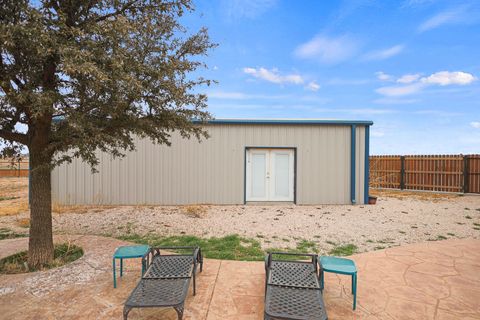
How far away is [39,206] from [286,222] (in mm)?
5592

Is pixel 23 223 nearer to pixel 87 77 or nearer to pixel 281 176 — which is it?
pixel 87 77

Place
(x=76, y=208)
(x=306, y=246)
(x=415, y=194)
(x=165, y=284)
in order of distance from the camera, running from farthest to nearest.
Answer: (x=415, y=194) < (x=76, y=208) < (x=306, y=246) < (x=165, y=284)

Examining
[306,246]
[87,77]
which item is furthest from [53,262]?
[306,246]

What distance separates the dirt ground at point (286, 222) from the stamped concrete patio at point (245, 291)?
48.8 inches

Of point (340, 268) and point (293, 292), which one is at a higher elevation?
point (340, 268)

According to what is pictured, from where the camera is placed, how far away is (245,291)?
132 inches

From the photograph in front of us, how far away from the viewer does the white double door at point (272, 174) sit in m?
10.4

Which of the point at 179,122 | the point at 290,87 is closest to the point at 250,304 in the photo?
the point at 179,122

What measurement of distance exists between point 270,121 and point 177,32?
584cm

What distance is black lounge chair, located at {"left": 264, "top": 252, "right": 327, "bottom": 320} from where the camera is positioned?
248 cm

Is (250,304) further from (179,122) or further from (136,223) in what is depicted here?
(136,223)

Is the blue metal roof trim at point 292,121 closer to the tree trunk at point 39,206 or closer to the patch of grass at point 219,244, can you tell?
the patch of grass at point 219,244

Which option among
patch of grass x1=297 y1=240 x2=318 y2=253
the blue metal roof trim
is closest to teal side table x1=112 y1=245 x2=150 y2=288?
patch of grass x1=297 y1=240 x2=318 y2=253

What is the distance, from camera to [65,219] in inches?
303
